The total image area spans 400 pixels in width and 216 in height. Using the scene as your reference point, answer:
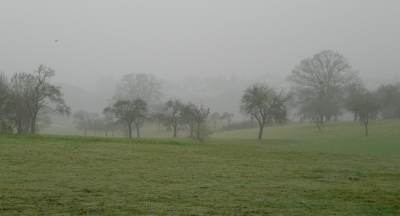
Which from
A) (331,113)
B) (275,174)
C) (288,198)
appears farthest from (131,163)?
(331,113)

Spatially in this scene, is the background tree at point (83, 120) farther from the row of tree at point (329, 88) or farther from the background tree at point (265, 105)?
the row of tree at point (329, 88)

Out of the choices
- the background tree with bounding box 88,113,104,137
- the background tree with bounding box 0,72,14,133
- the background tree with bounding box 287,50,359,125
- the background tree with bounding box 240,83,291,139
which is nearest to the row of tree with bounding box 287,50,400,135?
the background tree with bounding box 287,50,359,125

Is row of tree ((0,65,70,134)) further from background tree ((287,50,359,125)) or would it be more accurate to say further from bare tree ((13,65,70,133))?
background tree ((287,50,359,125))

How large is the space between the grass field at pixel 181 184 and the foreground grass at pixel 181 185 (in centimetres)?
2

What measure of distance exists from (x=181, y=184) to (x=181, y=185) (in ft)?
0.67

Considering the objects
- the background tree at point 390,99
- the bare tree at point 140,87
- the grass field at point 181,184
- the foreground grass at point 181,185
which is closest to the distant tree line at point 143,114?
the bare tree at point 140,87

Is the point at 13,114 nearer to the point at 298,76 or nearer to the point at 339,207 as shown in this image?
the point at 339,207

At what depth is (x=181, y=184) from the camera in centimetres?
1273

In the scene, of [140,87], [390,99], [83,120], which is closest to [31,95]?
[83,120]

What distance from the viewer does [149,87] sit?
96688 millimetres

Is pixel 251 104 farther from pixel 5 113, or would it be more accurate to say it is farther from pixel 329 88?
pixel 5 113

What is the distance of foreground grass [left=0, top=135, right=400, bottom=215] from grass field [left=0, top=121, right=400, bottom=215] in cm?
2

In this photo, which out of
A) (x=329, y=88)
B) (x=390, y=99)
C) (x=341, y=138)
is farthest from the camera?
(x=329, y=88)

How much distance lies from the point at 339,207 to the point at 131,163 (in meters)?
10.4
